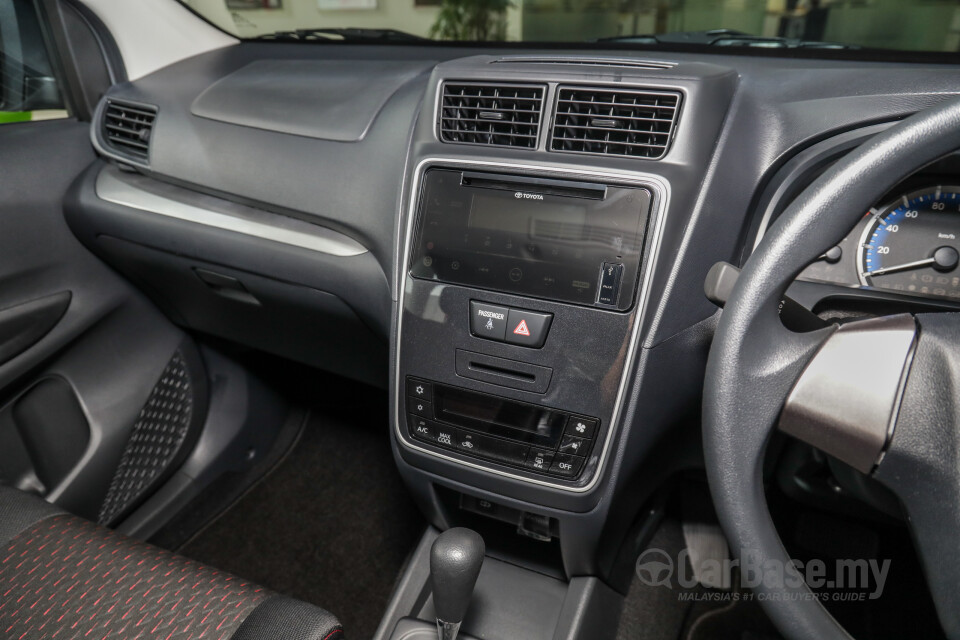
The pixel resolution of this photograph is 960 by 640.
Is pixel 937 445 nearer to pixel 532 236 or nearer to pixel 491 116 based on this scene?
pixel 532 236

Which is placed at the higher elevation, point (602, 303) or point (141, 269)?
point (602, 303)

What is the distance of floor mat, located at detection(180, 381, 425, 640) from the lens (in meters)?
1.62

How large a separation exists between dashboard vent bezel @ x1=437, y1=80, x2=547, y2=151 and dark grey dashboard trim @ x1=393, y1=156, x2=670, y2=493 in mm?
33

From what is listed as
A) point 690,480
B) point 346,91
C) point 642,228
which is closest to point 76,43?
point 346,91

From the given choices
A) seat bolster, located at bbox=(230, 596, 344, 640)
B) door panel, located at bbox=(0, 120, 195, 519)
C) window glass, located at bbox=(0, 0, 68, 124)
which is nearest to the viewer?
seat bolster, located at bbox=(230, 596, 344, 640)

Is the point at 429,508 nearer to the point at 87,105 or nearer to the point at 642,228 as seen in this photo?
the point at 642,228

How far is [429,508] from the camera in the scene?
1.19m

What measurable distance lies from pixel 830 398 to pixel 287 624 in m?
0.66

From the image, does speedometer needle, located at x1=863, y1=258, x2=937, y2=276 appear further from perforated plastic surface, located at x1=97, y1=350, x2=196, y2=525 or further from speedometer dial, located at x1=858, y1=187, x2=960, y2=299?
perforated plastic surface, located at x1=97, y1=350, x2=196, y2=525

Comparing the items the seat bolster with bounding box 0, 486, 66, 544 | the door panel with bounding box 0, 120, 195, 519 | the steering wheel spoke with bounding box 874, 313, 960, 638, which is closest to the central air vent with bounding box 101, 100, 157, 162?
the door panel with bounding box 0, 120, 195, 519

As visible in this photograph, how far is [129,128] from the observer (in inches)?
58.3

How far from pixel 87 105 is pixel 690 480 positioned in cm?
158

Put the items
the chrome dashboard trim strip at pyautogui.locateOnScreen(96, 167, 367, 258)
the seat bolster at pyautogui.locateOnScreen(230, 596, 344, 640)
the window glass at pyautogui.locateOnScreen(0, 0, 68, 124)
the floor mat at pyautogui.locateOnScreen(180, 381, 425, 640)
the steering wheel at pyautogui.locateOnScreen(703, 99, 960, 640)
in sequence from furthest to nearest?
the floor mat at pyautogui.locateOnScreen(180, 381, 425, 640) → the window glass at pyautogui.locateOnScreen(0, 0, 68, 124) → the chrome dashboard trim strip at pyautogui.locateOnScreen(96, 167, 367, 258) → the seat bolster at pyautogui.locateOnScreen(230, 596, 344, 640) → the steering wheel at pyautogui.locateOnScreen(703, 99, 960, 640)

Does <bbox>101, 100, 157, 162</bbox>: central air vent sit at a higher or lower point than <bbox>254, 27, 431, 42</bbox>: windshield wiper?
lower
